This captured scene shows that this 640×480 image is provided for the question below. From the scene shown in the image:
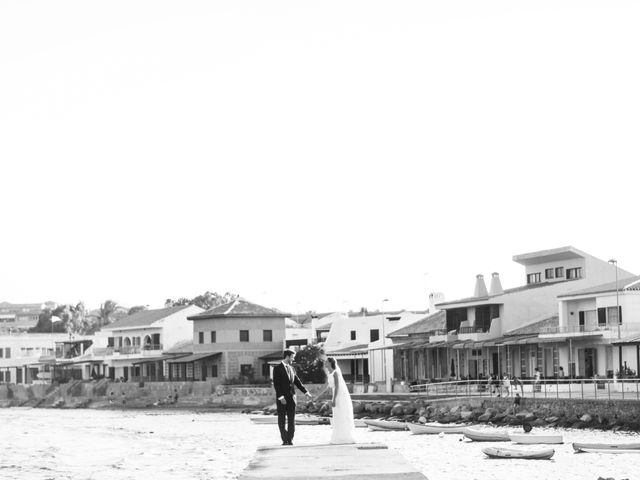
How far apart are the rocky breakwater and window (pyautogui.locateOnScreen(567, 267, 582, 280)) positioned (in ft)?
66.0

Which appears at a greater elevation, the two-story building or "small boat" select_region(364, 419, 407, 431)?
the two-story building

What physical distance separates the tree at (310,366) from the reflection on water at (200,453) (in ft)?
63.6

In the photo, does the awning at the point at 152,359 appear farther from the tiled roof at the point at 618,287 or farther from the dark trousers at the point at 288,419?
the dark trousers at the point at 288,419

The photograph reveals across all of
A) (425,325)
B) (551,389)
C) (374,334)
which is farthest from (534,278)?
(551,389)

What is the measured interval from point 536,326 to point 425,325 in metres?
13.3

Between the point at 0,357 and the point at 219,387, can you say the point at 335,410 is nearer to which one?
the point at 219,387

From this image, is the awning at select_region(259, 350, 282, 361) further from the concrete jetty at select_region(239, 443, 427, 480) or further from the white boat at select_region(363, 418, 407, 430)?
the concrete jetty at select_region(239, 443, 427, 480)

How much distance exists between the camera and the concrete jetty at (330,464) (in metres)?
16.9

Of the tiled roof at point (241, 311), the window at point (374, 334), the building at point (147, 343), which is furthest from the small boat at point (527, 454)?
the building at point (147, 343)

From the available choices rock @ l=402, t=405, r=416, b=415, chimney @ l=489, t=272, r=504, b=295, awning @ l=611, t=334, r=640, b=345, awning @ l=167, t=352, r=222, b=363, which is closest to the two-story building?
chimney @ l=489, t=272, r=504, b=295

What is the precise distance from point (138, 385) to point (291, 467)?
8495 centimetres

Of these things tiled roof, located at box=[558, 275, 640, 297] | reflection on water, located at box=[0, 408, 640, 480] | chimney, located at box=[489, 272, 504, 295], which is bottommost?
reflection on water, located at box=[0, 408, 640, 480]

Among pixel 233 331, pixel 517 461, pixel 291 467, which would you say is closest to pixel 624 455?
pixel 517 461

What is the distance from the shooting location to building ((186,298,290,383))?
101 m
